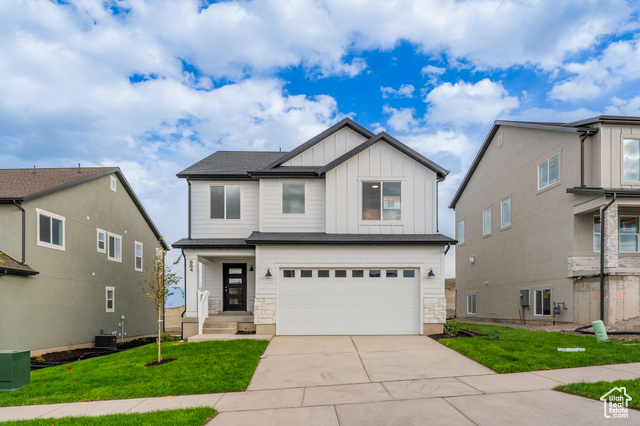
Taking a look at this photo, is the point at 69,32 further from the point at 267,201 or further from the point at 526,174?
the point at 526,174

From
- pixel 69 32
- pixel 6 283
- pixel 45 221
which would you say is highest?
pixel 69 32

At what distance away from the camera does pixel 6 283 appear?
13.1m

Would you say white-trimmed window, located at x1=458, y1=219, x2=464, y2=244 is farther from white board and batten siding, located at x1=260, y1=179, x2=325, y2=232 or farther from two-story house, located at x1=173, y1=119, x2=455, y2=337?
white board and batten siding, located at x1=260, y1=179, x2=325, y2=232

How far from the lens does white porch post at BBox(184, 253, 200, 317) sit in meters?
14.4

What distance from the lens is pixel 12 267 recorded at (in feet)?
43.0

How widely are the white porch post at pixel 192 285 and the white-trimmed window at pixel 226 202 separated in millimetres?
2047

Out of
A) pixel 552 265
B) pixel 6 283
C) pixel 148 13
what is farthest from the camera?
pixel 552 265

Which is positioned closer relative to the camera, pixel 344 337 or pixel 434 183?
pixel 344 337

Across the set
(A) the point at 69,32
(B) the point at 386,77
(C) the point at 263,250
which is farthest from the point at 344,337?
(A) the point at 69,32

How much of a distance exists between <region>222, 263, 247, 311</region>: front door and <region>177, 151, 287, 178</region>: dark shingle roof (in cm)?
346

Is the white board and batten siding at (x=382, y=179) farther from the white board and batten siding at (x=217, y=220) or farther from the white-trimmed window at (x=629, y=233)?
the white-trimmed window at (x=629, y=233)

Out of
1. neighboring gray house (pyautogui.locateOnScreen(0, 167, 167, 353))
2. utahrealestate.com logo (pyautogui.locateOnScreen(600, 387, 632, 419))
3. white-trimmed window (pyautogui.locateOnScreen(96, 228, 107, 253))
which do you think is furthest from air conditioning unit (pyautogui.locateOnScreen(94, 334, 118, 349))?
utahrealestate.com logo (pyautogui.locateOnScreen(600, 387, 632, 419))

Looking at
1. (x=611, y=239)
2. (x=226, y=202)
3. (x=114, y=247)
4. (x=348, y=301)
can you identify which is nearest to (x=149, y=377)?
(x=348, y=301)

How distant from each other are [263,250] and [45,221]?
7.85m
